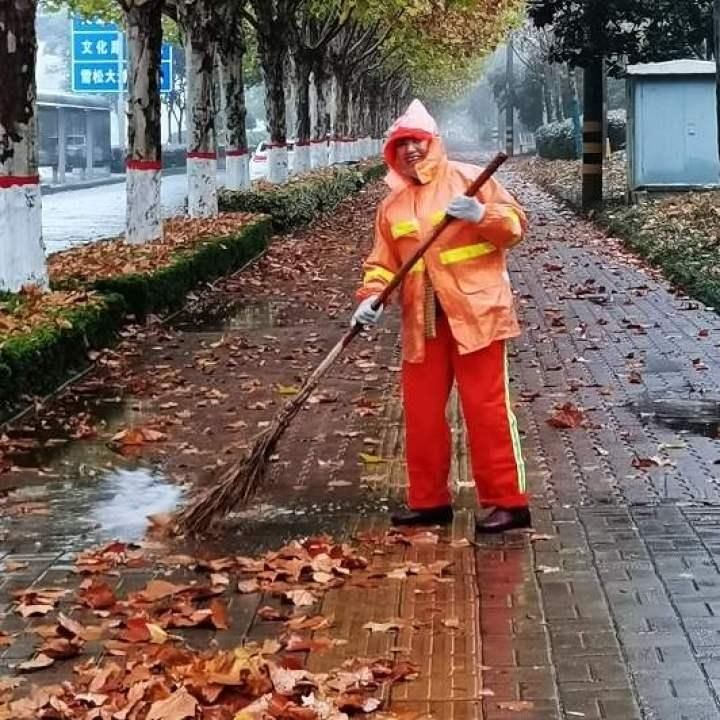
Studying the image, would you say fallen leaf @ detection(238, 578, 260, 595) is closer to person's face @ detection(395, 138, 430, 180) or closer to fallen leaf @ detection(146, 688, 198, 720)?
fallen leaf @ detection(146, 688, 198, 720)

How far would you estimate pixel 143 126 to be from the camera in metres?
15.8

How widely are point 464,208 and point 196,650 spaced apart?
196 centimetres

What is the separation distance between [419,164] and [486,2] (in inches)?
1206

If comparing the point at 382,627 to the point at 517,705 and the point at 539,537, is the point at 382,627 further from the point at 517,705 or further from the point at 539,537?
the point at 539,537

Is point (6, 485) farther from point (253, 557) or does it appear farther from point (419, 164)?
point (419, 164)

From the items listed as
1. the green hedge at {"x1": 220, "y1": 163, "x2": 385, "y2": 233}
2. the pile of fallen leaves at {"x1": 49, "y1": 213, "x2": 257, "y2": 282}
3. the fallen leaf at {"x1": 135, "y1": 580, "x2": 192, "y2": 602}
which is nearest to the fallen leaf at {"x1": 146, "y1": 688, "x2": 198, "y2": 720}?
the fallen leaf at {"x1": 135, "y1": 580, "x2": 192, "y2": 602}

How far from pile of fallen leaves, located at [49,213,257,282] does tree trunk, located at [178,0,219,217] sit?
102cm

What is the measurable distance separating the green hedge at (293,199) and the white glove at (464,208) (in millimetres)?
16476

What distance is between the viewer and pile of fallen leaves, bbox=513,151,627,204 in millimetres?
30030

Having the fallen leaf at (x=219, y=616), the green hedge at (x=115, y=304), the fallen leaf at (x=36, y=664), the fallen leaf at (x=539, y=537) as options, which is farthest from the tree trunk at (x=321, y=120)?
the fallen leaf at (x=36, y=664)

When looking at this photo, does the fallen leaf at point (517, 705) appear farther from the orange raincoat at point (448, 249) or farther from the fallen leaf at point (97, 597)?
the orange raincoat at point (448, 249)

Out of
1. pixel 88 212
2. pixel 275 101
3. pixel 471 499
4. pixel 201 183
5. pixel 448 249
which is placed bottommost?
pixel 471 499

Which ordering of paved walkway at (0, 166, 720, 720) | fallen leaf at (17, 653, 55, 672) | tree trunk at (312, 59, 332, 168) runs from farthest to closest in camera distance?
tree trunk at (312, 59, 332, 168) < fallen leaf at (17, 653, 55, 672) < paved walkway at (0, 166, 720, 720)

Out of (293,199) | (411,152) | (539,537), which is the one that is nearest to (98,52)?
(293,199)
